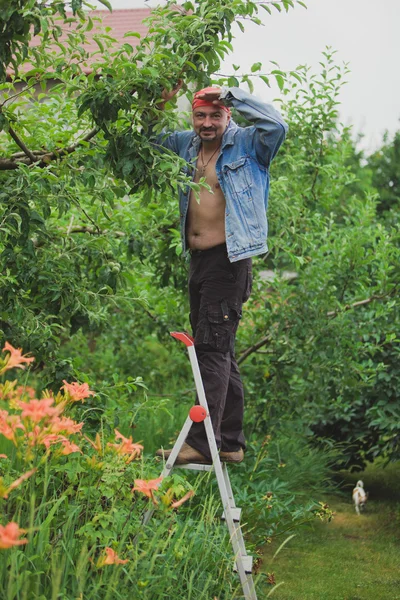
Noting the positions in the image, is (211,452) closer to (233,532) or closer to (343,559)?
(233,532)

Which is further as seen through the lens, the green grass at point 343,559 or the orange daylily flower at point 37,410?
the green grass at point 343,559

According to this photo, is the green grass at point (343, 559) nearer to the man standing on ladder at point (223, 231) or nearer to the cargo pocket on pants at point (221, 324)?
the man standing on ladder at point (223, 231)

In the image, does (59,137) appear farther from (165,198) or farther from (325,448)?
(325,448)

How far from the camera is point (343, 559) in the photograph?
4.82 metres

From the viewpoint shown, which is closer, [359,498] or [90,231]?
[90,231]

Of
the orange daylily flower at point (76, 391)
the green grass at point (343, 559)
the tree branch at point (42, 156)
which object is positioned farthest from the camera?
the green grass at point (343, 559)

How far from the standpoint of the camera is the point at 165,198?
13.1ft

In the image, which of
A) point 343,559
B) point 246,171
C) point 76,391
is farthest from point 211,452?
point 343,559

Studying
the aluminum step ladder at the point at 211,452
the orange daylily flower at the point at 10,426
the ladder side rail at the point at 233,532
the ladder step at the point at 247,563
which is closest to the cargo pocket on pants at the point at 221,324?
the aluminum step ladder at the point at 211,452

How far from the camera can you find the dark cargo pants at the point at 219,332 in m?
3.67

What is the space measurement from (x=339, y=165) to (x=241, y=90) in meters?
3.01

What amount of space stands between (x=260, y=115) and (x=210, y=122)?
32 centimetres

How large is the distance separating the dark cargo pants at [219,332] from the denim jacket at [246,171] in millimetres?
178

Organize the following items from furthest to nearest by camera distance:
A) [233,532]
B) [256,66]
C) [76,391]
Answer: [256,66] → [233,532] → [76,391]
